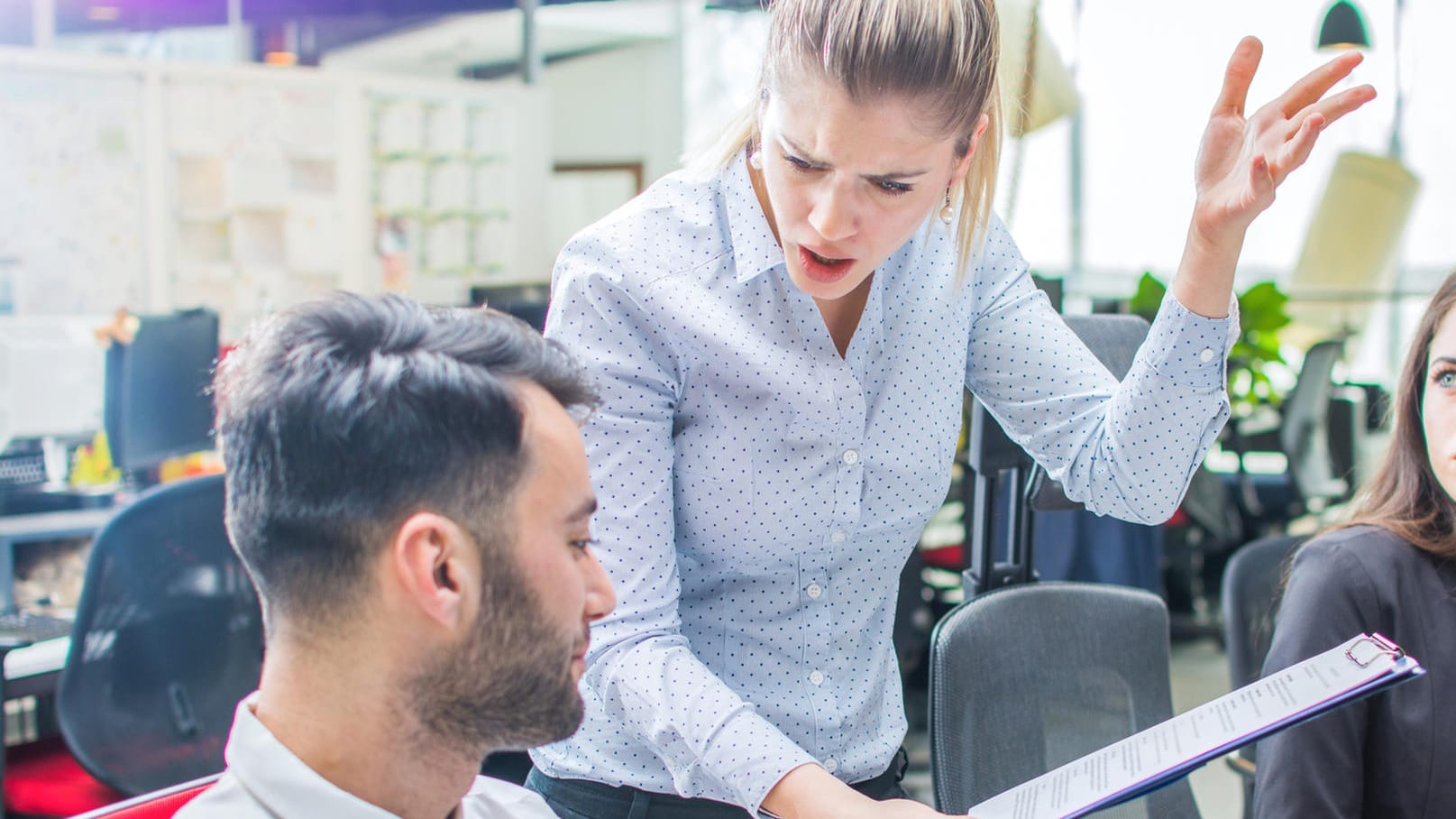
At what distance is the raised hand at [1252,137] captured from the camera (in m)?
1.01

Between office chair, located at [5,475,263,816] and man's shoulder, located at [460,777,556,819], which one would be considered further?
office chair, located at [5,475,263,816]

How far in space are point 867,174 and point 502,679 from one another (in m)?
0.47

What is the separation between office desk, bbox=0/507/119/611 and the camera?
2918 mm

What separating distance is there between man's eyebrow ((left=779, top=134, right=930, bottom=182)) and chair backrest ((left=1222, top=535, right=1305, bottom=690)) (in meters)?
1.37

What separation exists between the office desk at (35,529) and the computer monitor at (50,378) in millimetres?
290

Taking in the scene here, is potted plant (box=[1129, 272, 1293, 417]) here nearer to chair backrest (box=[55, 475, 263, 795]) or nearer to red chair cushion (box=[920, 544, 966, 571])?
red chair cushion (box=[920, 544, 966, 571])

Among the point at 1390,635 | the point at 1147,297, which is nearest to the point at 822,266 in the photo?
the point at 1390,635

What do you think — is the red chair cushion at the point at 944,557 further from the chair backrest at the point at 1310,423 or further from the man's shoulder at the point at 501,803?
the man's shoulder at the point at 501,803

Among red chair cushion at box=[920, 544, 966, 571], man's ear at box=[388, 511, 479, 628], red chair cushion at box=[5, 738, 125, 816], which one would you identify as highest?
man's ear at box=[388, 511, 479, 628]

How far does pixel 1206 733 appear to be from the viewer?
0.93 meters

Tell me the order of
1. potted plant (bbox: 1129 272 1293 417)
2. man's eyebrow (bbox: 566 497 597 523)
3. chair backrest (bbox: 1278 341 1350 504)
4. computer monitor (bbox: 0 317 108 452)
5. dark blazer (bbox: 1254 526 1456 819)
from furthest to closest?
chair backrest (bbox: 1278 341 1350 504) → potted plant (bbox: 1129 272 1293 417) → computer monitor (bbox: 0 317 108 452) → dark blazer (bbox: 1254 526 1456 819) → man's eyebrow (bbox: 566 497 597 523)

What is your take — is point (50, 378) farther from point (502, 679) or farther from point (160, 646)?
point (502, 679)

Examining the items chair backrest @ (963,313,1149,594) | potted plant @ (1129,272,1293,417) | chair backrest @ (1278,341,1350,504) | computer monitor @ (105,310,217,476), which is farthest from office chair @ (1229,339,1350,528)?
computer monitor @ (105,310,217,476)

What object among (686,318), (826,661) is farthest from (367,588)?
(826,661)
